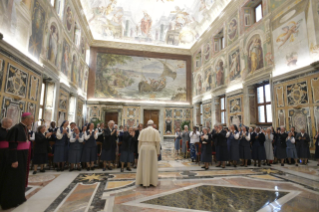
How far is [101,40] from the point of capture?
742 inches

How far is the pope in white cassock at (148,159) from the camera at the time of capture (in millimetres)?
4489

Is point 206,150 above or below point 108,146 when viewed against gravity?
below

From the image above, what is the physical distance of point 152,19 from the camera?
17.6 meters

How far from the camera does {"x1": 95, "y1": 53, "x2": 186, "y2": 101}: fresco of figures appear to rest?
18.7 meters

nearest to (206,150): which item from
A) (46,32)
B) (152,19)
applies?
(46,32)

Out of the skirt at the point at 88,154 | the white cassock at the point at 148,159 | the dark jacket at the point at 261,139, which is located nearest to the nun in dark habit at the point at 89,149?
the skirt at the point at 88,154

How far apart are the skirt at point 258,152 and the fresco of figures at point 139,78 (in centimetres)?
1298

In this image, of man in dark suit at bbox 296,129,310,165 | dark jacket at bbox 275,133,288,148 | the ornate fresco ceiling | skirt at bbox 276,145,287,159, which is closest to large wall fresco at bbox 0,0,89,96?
the ornate fresco ceiling

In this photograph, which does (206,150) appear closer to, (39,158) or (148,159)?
(148,159)

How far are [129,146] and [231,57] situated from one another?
35.2ft

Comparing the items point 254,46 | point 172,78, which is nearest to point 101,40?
point 172,78

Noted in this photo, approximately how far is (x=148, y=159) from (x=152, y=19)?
16.4 m

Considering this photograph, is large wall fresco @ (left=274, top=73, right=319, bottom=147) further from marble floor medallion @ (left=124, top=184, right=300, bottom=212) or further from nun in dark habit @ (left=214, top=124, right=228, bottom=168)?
marble floor medallion @ (left=124, top=184, right=300, bottom=212)

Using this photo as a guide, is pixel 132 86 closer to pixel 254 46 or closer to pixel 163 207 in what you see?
pixel 254 46
